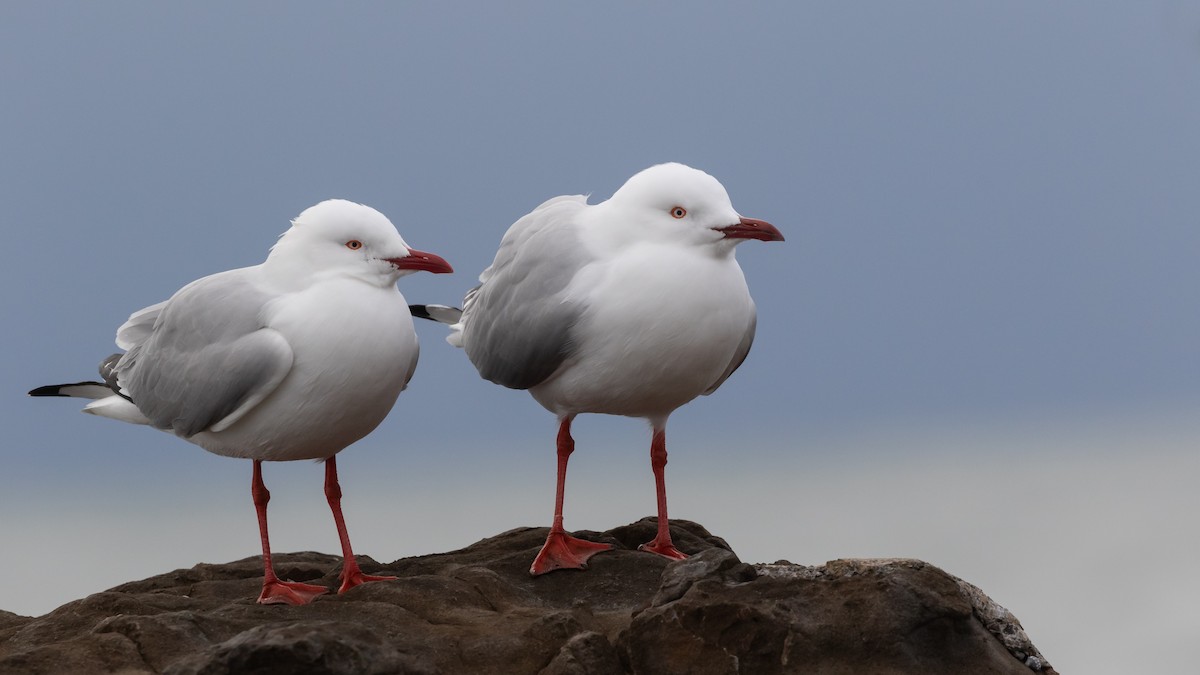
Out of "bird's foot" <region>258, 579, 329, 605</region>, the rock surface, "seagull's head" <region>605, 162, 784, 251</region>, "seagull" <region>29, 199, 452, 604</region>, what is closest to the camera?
the rock surface

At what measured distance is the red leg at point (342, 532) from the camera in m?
9.30

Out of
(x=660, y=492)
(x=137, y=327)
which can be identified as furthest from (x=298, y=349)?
(x=660, y=492)

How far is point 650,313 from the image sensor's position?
8.80m

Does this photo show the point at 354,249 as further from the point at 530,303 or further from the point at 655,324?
the point at 655,324

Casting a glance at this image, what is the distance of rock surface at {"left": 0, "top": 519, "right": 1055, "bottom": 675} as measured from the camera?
289 inches

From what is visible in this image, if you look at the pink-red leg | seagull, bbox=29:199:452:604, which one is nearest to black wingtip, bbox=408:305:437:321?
the pink-red leg

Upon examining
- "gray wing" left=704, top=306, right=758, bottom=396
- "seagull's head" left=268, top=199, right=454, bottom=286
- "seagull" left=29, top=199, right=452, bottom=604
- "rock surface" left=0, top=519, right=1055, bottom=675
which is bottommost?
"rock surface" left=0, top=519, right=1055, bottom=675

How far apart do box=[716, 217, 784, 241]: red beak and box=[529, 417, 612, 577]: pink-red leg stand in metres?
1.61

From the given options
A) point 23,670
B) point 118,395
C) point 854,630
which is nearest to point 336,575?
point 118,395

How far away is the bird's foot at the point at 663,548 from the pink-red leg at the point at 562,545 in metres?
0.28

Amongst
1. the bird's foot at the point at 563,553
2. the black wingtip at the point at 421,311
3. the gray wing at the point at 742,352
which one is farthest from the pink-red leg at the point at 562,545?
the black wingtip at the point at 421,311

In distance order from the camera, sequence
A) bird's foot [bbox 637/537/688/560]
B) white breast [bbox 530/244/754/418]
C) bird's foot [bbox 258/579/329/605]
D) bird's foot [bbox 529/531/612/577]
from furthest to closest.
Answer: bird's foot [bbox 637/537/688/560]
bird's foot [bbox 529/531/612/577]
bird's foot [bbox 258/579/329/605]
white breast [bbox 530/244/754/418]

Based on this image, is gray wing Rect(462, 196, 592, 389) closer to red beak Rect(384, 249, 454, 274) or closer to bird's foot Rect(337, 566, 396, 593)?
red beak Rect(384, 249, 454, 274)

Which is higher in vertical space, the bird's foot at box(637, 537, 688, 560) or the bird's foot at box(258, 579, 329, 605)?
the bird's foot at box(258, 579, 329, 605)
